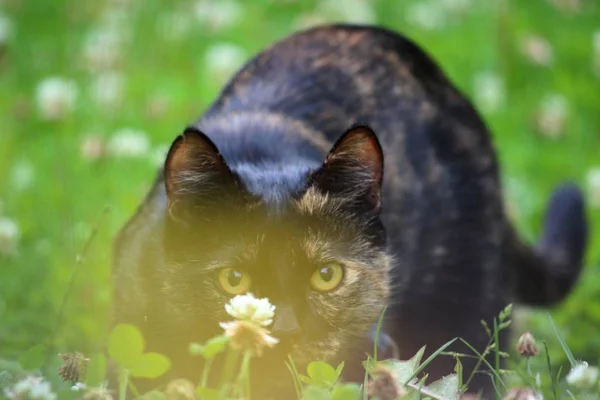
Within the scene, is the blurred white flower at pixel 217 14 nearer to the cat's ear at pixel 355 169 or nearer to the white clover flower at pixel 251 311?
the cat's ear at pixel 355 169

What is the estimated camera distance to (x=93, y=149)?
4289 mm

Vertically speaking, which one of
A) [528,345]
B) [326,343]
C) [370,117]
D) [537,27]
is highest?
[537,27]

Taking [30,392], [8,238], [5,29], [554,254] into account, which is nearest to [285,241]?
[30,392]

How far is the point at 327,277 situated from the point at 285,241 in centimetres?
14

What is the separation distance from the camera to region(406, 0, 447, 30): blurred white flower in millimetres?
5785

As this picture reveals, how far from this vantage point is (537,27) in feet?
19.1

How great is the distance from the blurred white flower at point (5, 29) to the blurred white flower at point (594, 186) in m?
2.80

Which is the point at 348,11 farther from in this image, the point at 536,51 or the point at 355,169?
the point at 355,169

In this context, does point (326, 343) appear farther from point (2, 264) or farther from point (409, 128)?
point (2, 264)

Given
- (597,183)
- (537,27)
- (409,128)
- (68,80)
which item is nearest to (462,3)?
(537,27)

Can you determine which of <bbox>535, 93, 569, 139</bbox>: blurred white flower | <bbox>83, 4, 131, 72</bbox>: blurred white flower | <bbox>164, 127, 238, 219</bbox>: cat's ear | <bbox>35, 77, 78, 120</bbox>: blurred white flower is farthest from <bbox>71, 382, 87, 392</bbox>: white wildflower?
<bbox>535, 93, 569, 139</bbox>: blurred white flower

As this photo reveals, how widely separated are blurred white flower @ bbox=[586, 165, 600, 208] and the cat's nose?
2.54 meters

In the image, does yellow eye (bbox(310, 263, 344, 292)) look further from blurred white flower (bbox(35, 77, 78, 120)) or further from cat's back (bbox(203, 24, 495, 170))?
blurred white flower (bbox(35, 77, 78, 120))

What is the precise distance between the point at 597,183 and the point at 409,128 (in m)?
1.59
